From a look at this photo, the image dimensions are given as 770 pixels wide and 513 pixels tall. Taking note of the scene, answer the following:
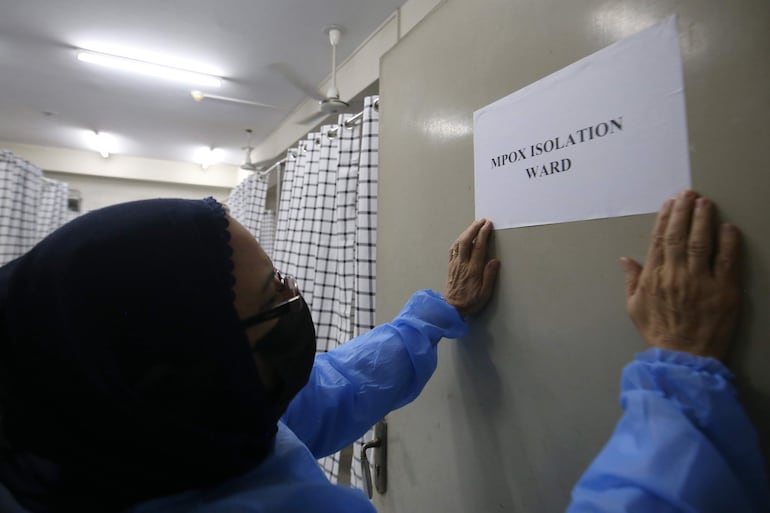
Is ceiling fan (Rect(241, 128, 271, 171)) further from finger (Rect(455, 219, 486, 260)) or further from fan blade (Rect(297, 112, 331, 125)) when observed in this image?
finger (Rect(455, 219, 486, 260))

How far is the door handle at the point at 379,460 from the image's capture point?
820 millimetres

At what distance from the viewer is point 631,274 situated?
0.43 m

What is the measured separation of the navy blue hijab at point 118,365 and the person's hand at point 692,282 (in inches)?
17.1

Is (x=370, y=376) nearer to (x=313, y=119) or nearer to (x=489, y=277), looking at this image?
(x=489, y=277)

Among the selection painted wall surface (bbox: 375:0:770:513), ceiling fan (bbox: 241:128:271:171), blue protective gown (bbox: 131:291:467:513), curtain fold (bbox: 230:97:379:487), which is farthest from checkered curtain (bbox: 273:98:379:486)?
ceiling fan (bbox: 241:128:271:171)

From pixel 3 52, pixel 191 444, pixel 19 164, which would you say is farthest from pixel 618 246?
pixel 19 164

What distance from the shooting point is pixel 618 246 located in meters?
0.46

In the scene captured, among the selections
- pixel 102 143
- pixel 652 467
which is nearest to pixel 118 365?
pixel 652 467

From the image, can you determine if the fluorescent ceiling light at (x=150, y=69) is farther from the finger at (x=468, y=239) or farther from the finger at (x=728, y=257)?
the finger at (x=728, y=257)

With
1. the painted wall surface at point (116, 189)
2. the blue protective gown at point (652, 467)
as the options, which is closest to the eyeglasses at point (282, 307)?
the blue protective gown at point (652, 467)

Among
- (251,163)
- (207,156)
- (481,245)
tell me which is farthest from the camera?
(207,156)

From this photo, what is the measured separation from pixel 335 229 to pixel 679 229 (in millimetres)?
1075

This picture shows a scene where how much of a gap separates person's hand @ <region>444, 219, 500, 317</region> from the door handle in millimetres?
381

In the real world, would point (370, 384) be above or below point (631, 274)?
below
